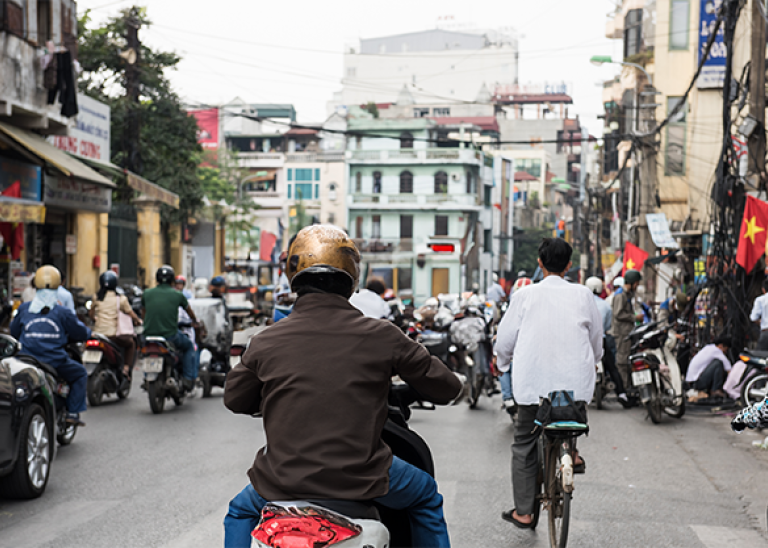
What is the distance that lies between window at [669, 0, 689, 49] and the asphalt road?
24.5 metres

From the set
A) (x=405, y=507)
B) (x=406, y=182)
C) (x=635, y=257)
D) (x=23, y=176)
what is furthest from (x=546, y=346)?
(x=406, y=182)

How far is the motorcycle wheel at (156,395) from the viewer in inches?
478

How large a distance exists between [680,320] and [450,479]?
1005cm

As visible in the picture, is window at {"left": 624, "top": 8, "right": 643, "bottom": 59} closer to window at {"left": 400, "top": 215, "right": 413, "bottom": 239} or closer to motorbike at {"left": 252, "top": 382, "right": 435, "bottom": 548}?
window at {"left": 400, "top": 215, "right": 413, "bottom": 239}

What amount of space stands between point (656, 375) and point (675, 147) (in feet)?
79.3

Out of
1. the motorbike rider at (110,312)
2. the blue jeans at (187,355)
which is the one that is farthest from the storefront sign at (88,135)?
the blue jeans at (187,355)

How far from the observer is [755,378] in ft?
38.7

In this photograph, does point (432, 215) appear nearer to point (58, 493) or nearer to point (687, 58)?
point (687, 58)

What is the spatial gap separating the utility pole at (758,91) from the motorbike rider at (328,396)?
11728mm

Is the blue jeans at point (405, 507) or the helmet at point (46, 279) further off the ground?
the helmet at point (46, 279)

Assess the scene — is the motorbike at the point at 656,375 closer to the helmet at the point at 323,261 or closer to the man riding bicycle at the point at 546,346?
the man riding bicycle at the point at 546,346

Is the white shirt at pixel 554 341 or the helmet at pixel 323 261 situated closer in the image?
the helmet at pixel 323 261

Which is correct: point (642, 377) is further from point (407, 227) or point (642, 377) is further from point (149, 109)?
point (407, 227)

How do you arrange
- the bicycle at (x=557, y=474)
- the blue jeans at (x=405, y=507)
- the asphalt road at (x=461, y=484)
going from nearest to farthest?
the blue jeans at (x=405, y=507) → the bicycle at (x=557, y=474) → the asphalt road at (x=461, y=484)
